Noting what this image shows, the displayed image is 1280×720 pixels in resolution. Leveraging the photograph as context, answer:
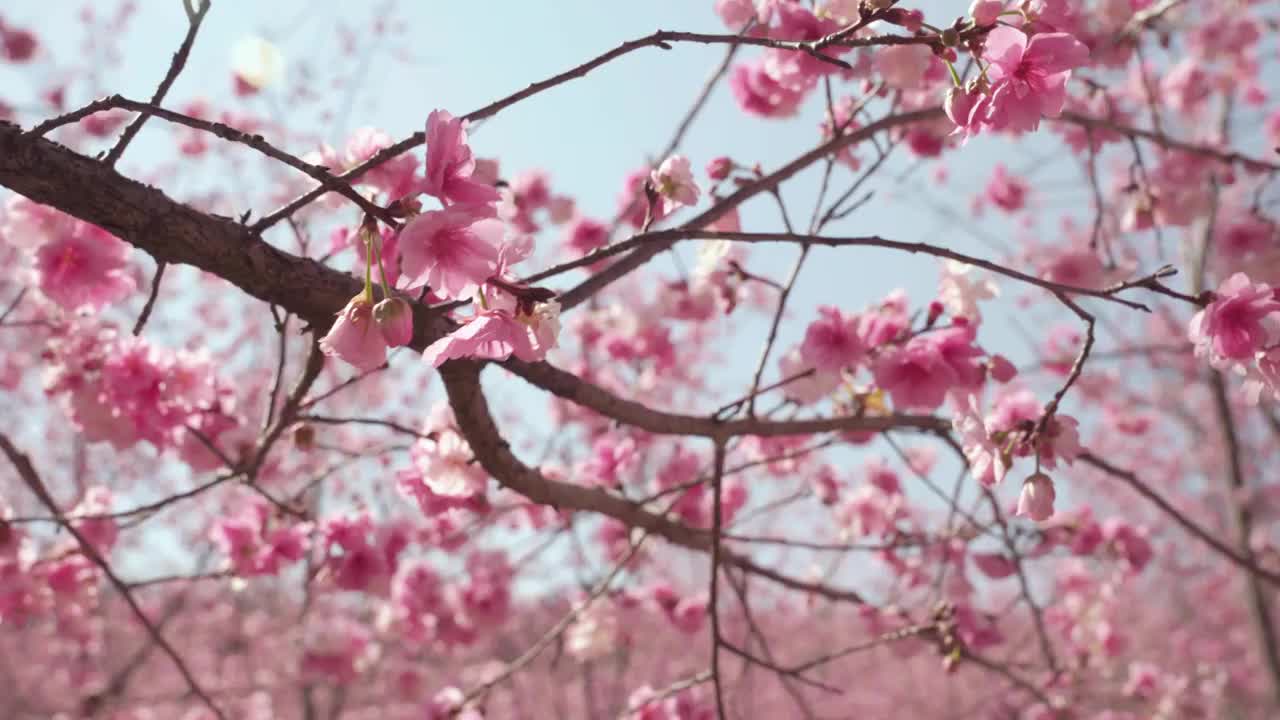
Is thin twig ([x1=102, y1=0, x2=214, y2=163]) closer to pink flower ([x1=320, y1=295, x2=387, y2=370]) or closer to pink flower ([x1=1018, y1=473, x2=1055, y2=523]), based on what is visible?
pink flower ([x1=320, y1=295, x2=387, y2=370])

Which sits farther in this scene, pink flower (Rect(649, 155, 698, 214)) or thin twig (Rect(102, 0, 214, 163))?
pink flower (Rect(649, 155, 698, 214))

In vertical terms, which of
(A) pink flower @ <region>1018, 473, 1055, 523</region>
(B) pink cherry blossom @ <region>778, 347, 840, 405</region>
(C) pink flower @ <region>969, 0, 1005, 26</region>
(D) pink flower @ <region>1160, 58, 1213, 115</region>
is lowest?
(A) pink flower @ <region>1018, 473, 1055, 523</region>

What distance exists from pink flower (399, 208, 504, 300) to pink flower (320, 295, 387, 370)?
5 cm

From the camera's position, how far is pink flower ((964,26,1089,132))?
3.15 feet

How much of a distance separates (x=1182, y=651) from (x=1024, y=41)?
10564mm

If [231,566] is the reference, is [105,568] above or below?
below

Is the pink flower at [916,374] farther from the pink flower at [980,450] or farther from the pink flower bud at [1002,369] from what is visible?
the pink flower at [980,450]

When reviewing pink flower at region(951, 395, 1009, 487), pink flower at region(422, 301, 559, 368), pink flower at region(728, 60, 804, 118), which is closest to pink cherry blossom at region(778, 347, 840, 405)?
pink flower at region(951, 395, 1009, 487)

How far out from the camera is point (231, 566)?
2217 millimetres

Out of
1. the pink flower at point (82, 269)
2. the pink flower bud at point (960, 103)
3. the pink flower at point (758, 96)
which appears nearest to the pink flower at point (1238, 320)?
the pink flower bud at point (960, 103)

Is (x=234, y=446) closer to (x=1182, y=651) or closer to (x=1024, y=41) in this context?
(x=1024, y=41)

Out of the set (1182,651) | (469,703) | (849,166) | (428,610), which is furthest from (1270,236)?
(1182,651)

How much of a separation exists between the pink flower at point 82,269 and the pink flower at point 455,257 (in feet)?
3.60

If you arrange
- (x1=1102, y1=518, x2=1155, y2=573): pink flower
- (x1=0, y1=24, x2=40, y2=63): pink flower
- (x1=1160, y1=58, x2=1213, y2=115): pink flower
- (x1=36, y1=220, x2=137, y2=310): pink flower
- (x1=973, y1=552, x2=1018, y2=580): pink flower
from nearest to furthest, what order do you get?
(x1=36, y1=220, x2=137, y2=310): pink flower, (x1=973, y1=552, x2=1018, y2=580): pink flower, (x1=1102, y1=518, x2=1155, y2=573): pink flower, (x1=0, y1=24, x2=40, y2=63): pink flower, (x1=1160, y1=58, x2=1213, y2=115): pink flower
